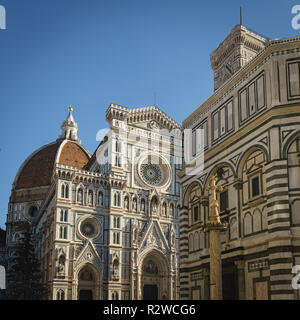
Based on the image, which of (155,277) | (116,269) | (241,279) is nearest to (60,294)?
(116,269)

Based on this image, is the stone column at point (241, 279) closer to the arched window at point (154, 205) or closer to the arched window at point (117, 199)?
the arched window at point (117, 199)

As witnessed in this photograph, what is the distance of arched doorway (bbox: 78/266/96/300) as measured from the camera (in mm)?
44156

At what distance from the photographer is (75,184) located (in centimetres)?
4669

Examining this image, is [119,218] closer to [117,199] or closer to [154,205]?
[117,199]

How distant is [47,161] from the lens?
261 feet

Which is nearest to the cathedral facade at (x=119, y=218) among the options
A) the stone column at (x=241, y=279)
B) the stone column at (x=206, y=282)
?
the stone column at (x=206, y=282)

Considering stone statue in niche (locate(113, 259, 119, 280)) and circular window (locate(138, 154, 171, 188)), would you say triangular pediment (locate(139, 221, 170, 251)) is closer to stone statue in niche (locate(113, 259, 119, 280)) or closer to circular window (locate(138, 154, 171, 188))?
stone statue in niche (locate(113, 259, 119, 280))

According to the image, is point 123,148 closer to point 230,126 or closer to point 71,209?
point 71,209

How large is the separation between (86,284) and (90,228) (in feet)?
19.0

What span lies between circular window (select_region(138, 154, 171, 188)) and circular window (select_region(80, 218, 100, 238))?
848 centimetres

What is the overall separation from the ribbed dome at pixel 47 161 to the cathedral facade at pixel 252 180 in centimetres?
5644

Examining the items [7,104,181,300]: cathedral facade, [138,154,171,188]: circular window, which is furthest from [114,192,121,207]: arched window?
[138,154,171,188]: circular window
